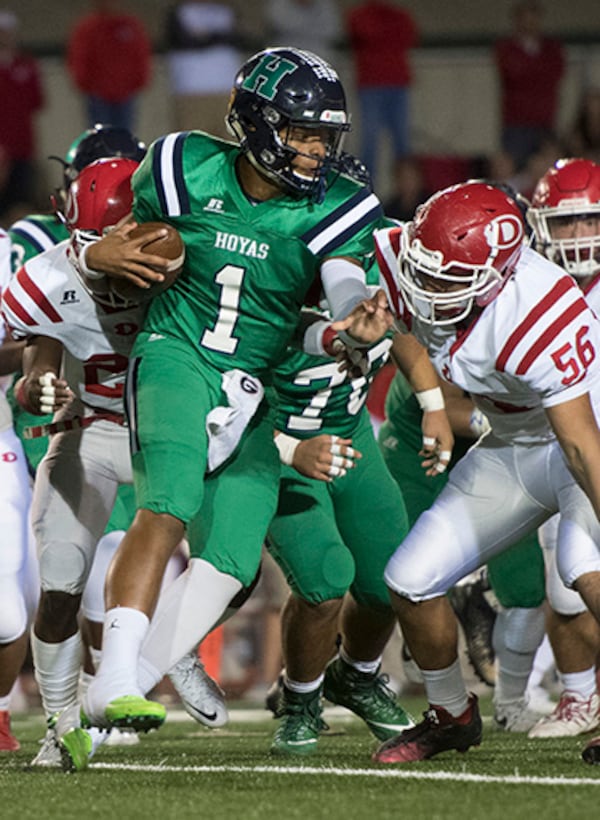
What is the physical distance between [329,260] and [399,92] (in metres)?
6.11

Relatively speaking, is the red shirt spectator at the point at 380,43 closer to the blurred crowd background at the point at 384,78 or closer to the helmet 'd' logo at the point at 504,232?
the blurred crowd background at the point at 384,78

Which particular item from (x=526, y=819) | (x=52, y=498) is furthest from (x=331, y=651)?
(x=526, y=819)

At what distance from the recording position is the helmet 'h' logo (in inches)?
158

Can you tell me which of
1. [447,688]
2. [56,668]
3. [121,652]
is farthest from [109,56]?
[121,652]

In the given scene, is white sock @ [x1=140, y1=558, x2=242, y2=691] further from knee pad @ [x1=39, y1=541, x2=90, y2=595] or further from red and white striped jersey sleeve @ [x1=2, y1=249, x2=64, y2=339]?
red and white striped jersey sleeve @ [x1=2, y1=249, x2=64, y2=339]

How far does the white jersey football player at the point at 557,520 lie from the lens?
15.9 feet

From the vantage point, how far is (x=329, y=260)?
4008 mm

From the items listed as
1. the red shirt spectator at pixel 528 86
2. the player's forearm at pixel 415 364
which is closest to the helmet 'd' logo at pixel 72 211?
the player's forearm at pixel 415 364

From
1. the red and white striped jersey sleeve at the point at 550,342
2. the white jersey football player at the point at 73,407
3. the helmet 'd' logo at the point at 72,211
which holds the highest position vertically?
the helmet 'd' logo at the point at 72,211

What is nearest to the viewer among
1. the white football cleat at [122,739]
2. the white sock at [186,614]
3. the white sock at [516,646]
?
the white sock at [186,614]

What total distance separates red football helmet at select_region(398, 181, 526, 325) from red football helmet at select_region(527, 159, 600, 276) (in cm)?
118

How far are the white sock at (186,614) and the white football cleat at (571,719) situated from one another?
142 centimetres

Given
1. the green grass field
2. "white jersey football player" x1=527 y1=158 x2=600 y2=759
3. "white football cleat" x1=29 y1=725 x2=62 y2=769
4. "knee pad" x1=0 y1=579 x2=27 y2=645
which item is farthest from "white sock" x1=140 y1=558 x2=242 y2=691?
"white jersey football player" x1=527 y1=158 x2=600 y2=759

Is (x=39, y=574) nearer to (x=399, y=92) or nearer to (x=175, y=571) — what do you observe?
(x=175, y=571)
